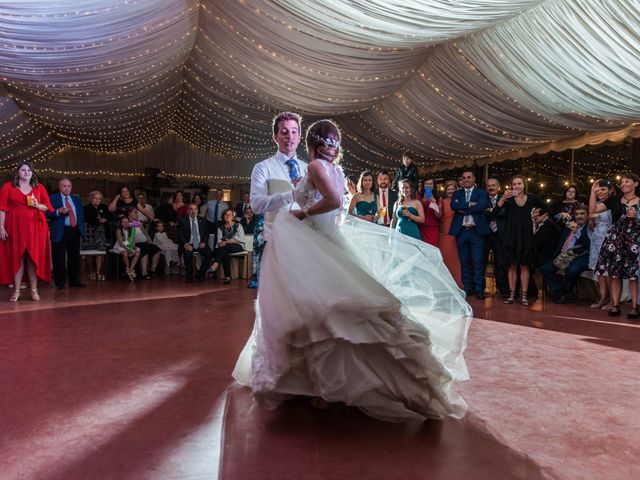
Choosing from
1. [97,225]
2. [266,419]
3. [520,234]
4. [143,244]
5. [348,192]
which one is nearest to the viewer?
[266,419]

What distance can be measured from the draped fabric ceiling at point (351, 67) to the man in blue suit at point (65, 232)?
5.41 ft


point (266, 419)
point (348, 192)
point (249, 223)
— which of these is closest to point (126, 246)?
point (249, 223)

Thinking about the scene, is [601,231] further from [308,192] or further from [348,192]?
[308,192]

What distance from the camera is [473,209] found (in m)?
6.35

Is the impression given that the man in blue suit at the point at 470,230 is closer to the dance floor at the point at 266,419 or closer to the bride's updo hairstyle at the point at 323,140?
the dance floor at the point at 266,419

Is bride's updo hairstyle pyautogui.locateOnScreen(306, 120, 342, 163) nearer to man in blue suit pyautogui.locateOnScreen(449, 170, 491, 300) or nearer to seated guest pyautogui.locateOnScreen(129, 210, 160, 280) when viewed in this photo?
man in blue suit pyautogui.locateOnScreen(449, 170, 491, 300)

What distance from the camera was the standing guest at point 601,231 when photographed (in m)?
5.50

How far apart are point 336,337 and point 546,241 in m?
4.89

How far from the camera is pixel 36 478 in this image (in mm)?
1742

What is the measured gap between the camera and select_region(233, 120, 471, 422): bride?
7.03 ft

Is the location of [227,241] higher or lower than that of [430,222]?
lower

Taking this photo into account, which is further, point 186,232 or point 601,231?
point 186,232

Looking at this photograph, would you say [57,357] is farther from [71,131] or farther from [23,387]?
[71,131]

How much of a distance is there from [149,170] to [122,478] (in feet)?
49.1
